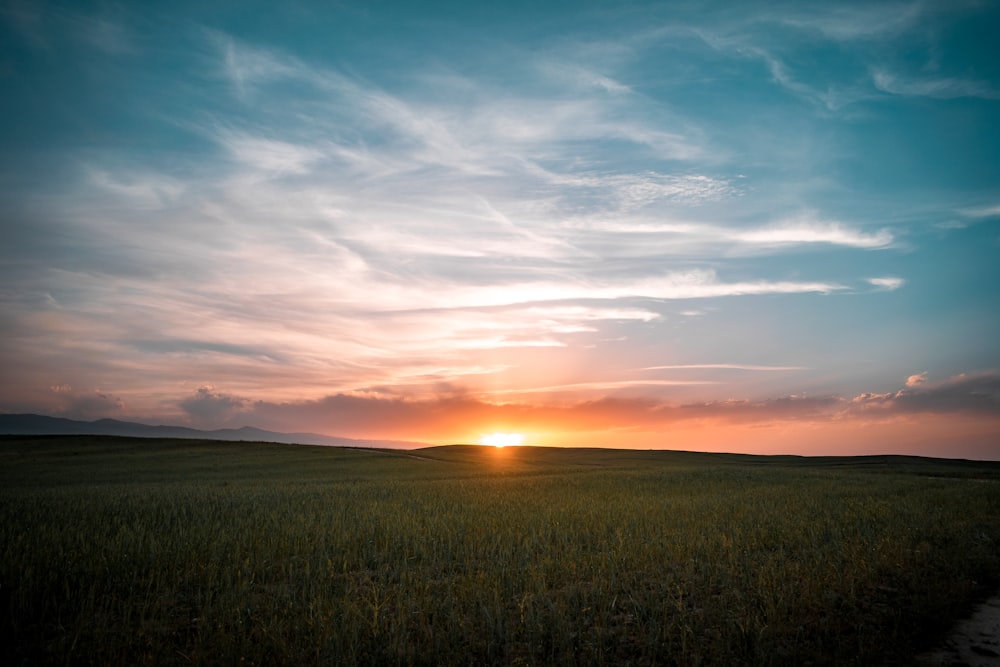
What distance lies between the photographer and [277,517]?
59.6 ft

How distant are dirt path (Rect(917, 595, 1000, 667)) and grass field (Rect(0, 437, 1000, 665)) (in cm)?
25

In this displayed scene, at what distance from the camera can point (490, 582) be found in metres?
10.5

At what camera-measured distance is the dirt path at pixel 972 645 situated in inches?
293

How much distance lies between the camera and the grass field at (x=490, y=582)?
779 cm

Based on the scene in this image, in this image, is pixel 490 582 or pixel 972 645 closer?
pixel 972 645

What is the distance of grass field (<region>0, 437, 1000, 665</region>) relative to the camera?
779cm

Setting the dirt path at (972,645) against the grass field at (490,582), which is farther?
the grass field at (490,582)

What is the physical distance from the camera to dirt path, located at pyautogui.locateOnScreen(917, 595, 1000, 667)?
743 cm

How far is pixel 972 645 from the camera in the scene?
798 cm

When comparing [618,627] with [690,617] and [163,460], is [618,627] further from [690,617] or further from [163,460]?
[163,460]

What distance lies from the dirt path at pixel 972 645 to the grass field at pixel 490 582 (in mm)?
246

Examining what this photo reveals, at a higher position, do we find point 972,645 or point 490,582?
point 972,645

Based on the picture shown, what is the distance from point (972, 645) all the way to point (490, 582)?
25.2ft

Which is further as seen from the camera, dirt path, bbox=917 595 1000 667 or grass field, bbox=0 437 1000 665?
grass field, bbox=0 437 1000 665
